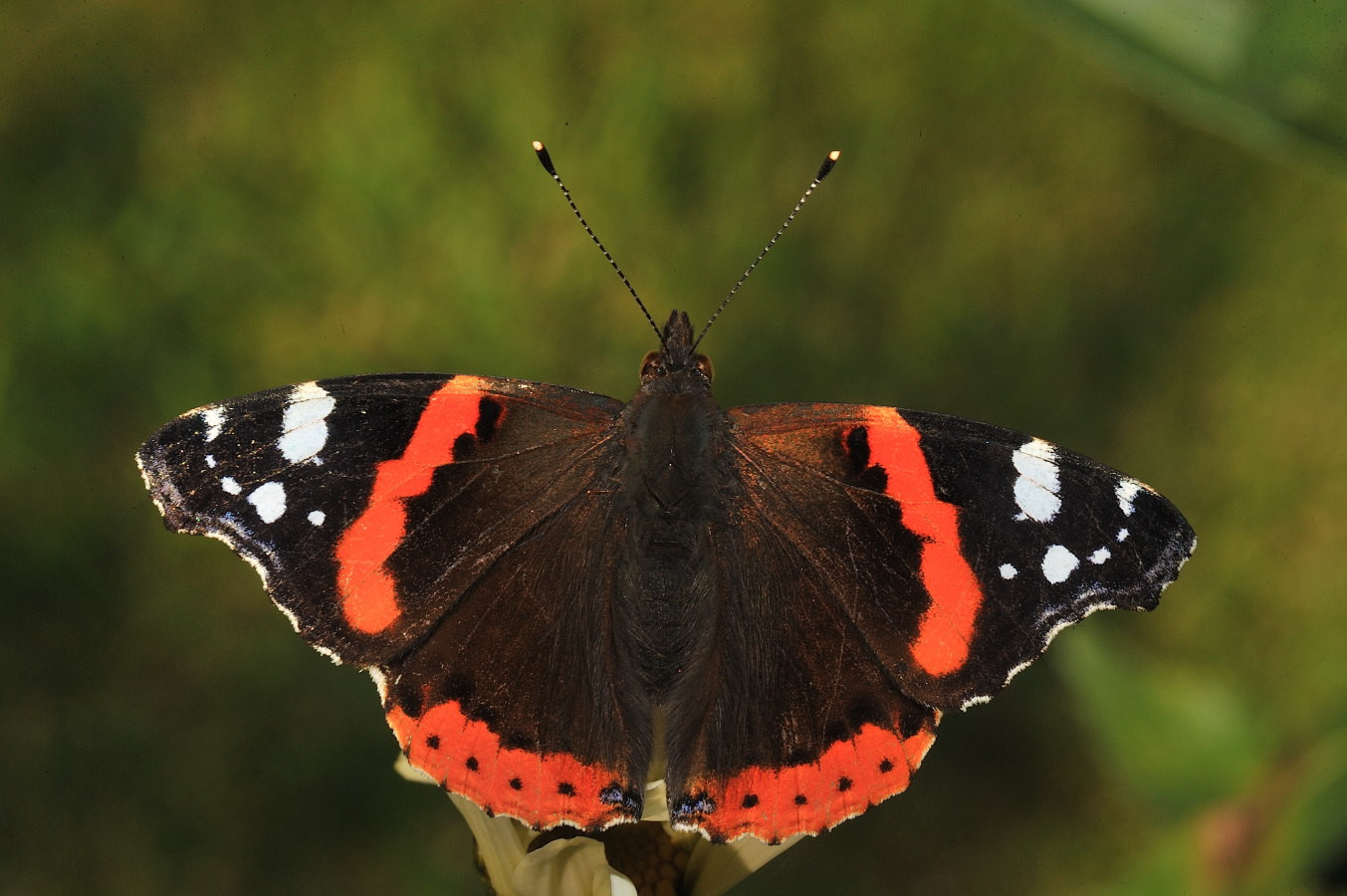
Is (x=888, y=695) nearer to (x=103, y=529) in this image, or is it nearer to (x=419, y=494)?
(x=419, y=494)

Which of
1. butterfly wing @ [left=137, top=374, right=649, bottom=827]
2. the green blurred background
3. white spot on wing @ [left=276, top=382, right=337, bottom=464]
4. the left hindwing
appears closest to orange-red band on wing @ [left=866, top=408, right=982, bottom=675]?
the left hindwing

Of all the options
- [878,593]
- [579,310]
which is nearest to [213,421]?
[878,593]

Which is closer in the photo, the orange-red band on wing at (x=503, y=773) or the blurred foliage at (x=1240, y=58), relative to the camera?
the blurred foliage at (x=1240, y=58)

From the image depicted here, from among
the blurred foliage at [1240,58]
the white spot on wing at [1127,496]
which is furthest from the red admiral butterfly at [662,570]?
the blurred foliage at [1240,58]

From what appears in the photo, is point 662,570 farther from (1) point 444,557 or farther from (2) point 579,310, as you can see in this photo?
(2) point 579,310

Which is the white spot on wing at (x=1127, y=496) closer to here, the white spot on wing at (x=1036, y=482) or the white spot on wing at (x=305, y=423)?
the white spot on wing at (x=1036, y=482)

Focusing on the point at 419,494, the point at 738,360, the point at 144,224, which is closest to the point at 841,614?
the point at 419,494

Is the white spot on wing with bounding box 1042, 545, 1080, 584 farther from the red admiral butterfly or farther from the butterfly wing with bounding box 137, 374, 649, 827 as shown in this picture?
the butterfly wing with bounding box 137, 374, 649, 827

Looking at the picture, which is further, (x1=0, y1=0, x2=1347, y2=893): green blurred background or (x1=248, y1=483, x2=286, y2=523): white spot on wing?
(x1=0, y1=0, x2=1347, y2=893): green blurred background
